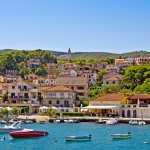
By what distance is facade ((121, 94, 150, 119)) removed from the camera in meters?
71.3

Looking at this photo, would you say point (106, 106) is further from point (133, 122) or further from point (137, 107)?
point (133, 122)

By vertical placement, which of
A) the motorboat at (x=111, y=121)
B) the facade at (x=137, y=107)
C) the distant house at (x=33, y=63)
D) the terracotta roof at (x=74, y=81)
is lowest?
the motorboat at (x=111, y=121)

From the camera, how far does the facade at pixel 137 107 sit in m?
71.3

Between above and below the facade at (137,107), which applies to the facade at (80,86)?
above

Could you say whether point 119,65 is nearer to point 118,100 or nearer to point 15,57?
point 15,57

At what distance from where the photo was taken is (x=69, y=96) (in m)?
82.1

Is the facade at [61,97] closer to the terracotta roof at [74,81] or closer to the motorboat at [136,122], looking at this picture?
the terracotta roof at [74,81]

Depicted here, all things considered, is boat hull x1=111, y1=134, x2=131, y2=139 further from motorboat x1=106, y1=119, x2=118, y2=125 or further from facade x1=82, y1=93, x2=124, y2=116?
facade x1=82, y1=93, x2=124, y2=116

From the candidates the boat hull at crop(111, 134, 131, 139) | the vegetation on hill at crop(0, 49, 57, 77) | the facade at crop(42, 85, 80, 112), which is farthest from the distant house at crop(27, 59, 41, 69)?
the boat hull at crop(111, 134, 131, 139)

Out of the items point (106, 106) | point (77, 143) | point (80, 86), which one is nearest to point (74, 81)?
point (80, 86)

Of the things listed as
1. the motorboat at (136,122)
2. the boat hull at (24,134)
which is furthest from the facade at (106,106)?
the boat hull at (24,134)

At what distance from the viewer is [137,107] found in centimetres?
Answer: 7212

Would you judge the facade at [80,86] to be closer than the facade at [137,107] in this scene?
No

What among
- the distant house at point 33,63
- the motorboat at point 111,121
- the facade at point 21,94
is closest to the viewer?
the motorboat at point 111,121
